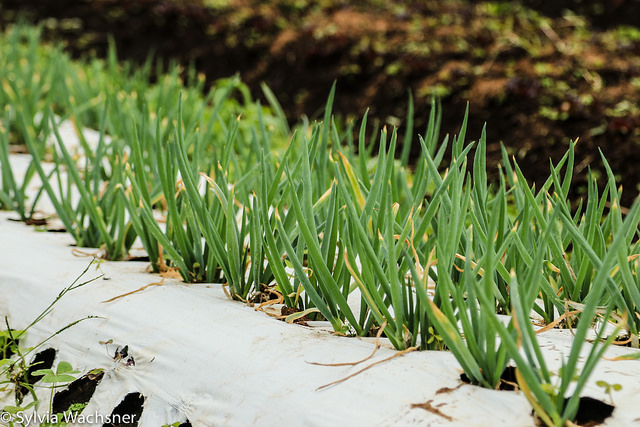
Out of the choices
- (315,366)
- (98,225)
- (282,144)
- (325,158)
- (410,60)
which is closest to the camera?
(315,366)

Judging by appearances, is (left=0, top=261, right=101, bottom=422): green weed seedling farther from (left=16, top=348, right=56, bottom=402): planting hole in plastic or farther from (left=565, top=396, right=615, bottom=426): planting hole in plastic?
(left=565, top=396, right=615, bottom=426): planting hole in plastic

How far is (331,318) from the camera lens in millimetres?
1338

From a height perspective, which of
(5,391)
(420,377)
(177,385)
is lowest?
(5,391)

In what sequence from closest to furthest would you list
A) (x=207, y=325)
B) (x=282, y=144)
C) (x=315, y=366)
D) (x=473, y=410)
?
(x=473, y=410), (x=315, y=366), (x=207, y=325), (x=282, y=144)

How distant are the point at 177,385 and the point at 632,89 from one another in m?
2.97

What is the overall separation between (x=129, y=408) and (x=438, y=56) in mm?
3290

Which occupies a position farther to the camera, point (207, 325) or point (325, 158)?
point (325, 158)

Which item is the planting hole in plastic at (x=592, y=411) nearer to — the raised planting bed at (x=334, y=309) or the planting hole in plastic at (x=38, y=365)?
the raised planting bed at (x=334, y=309)

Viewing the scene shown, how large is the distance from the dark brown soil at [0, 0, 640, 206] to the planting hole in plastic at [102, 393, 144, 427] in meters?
2.21

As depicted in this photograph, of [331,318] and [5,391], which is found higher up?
[331,318]

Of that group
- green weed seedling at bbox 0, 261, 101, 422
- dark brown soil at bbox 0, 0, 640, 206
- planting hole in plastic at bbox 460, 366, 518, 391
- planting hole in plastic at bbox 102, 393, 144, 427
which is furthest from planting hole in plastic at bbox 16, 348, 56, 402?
dark brown soil at bbox 0, 0, 640, 206

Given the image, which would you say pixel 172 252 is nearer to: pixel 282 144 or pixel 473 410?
pixel 473 410

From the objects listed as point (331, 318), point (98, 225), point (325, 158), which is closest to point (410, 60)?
point (325, 158)

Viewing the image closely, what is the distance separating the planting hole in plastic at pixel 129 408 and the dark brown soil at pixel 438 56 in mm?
2214
